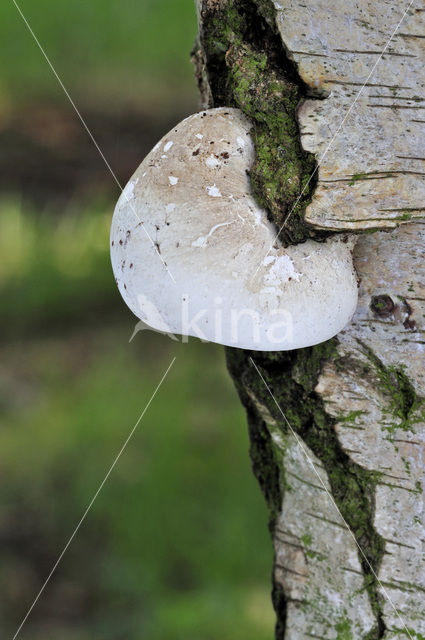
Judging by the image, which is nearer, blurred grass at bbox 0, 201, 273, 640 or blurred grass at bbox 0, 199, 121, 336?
blurred grass at bbox 0, 201, 273, 640

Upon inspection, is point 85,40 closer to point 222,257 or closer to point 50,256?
point 50,256

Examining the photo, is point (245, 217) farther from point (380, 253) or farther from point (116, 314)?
point (116, 314)

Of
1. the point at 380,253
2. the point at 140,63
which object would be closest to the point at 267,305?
the point at 380,253

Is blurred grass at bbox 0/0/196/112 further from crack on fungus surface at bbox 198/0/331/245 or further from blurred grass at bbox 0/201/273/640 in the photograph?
crack on fungus surface at bbox 198/0/331/245

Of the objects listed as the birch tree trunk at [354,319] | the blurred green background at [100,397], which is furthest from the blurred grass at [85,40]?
the birch tree trunk at [354,319]

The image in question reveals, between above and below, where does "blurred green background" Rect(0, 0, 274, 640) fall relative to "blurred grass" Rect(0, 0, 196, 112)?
below

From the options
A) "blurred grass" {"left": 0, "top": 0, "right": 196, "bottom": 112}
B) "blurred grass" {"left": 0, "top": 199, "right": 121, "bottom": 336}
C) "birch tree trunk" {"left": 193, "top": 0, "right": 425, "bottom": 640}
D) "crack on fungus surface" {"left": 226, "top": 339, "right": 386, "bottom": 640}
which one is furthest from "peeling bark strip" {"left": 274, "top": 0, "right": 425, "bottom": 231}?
"blurred grass" {"left": 0, "top": 0, "right": 196, "bottom": 112}

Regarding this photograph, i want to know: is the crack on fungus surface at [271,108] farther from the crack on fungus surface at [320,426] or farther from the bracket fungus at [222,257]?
the crack on fungus surface at [320,426]
